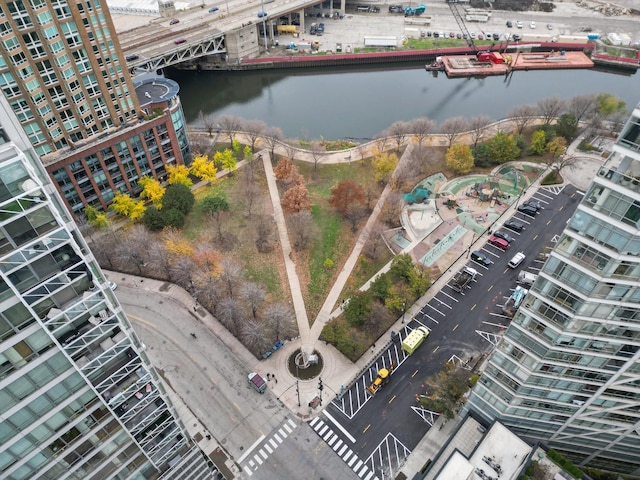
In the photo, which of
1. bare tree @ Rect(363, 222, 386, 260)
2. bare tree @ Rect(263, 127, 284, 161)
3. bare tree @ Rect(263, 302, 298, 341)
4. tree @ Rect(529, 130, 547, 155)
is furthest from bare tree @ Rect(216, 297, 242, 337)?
tree @ Rect(529, 130, 547, 155)

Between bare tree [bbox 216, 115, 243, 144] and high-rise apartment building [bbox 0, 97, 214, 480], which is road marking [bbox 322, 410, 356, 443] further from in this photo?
bare tree [bbox 216, 115, 243, 144]

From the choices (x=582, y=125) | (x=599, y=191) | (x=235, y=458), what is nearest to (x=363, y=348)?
(x=235, y=458)

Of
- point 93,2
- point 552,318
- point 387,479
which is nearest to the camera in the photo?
point 552,318

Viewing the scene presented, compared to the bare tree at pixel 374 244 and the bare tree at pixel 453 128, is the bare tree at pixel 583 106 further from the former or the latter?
the bare tree at pixel 374 244

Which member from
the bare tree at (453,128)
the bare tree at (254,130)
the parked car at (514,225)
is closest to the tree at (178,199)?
the bare tree at (254,130)

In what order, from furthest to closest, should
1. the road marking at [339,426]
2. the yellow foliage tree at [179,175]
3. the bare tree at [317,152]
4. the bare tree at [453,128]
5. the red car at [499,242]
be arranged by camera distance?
the bare tree at [453,128], the bare tree at [317,152], the yellow foliage tree at [179,175], the red car at [499,242], the road marking at [339,426]

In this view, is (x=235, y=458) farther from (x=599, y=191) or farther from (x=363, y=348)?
(x=599, y=191)

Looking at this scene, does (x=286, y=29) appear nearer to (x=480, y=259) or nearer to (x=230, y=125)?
(x=230, y=125)
